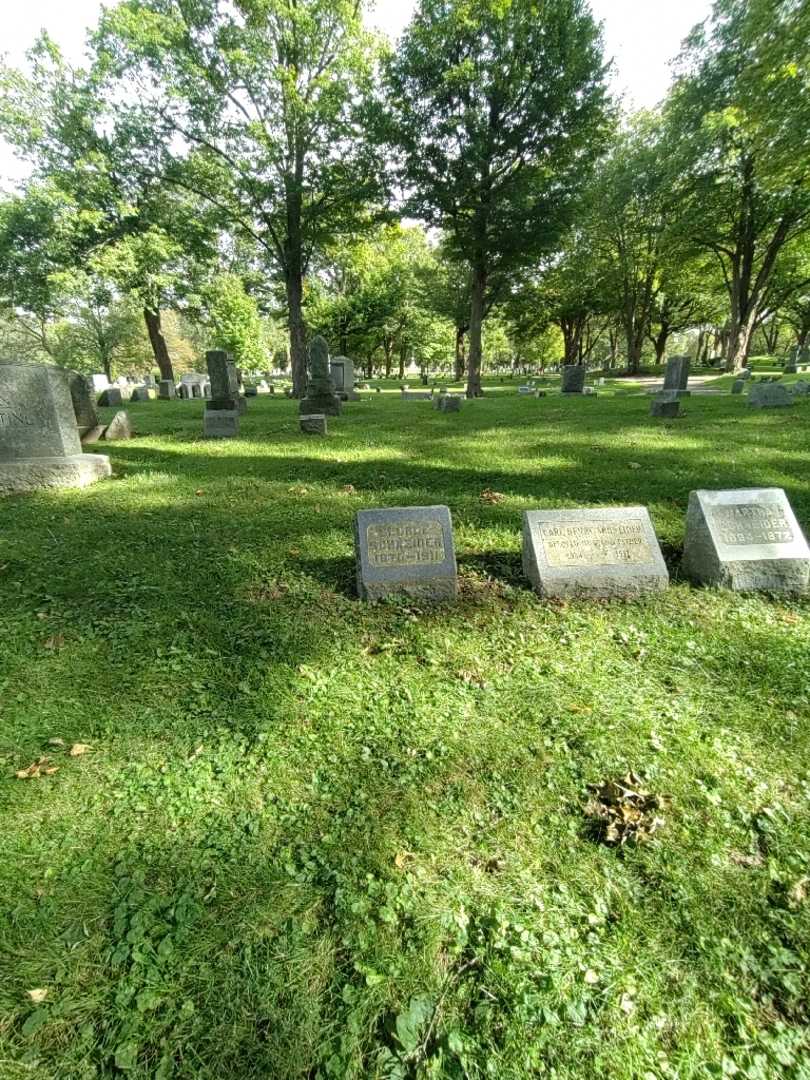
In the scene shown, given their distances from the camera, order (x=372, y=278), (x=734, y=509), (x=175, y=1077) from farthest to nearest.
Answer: (x=372, y=278), (x=734, y=509), (x=175, y=1077)

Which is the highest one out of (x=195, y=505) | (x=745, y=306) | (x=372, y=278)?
(x=372, y=278)

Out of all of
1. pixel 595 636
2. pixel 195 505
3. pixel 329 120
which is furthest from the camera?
pixel 329 120

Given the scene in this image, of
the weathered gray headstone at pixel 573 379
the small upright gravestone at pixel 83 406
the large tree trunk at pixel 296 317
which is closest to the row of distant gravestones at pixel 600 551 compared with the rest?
the small upright gravestone at pixel 83 406

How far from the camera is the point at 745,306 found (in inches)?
1049

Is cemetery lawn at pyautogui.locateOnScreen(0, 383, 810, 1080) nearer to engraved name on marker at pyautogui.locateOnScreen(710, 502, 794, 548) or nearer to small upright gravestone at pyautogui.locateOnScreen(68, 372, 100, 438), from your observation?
engraved name on marker at pyautogui.locateOnScreen(710, 502, 794, 548)

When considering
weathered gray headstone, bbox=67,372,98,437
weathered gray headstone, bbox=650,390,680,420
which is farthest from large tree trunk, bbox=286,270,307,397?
weathered gray headstone, bbox=650,390,680,420

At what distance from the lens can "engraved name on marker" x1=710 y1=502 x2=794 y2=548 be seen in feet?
13.2

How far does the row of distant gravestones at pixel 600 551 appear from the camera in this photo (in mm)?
3959

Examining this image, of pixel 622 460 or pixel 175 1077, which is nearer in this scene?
pixel 175 1077

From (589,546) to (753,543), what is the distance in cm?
138

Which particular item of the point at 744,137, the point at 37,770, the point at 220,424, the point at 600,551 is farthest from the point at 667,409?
the point at 744,137

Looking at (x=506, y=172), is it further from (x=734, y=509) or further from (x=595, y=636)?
(x=595, y=636)

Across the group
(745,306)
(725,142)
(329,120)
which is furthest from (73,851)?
(745,306)

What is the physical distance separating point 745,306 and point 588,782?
33.3 meters
